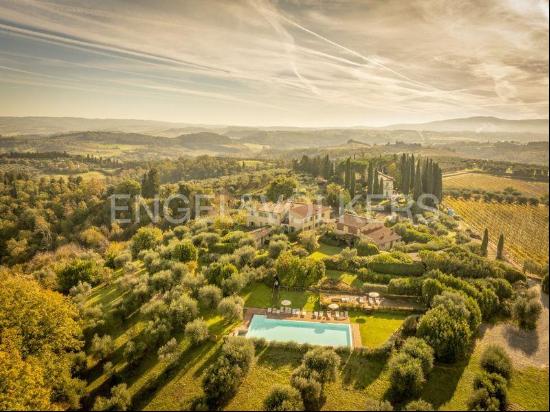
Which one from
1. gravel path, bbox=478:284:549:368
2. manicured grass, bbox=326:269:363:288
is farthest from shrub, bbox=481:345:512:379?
manicured grass, bbox=326:269:363:288

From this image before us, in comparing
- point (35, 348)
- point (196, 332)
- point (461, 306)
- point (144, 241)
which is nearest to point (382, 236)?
point (461, 306)

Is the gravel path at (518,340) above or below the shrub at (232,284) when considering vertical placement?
below

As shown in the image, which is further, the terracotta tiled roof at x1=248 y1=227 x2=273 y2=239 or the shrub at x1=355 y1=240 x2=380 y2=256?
the terracotta tiled roof at x1=248 y1=227 x2=273 y2=239

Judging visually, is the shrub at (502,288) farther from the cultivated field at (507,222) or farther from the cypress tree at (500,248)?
the cypress tree at (500,248)

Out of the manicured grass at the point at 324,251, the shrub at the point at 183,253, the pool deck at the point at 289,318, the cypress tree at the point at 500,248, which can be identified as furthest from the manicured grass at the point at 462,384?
the shrub at the point at 183,253

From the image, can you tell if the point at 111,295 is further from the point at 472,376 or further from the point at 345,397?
the point at 472,376

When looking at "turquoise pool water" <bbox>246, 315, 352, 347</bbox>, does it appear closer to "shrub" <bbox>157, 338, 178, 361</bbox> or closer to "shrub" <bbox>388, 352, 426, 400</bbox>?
"shrub" <bbox>388, 352, 426, 400</bbox>

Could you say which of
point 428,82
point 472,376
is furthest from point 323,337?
point 428,82
